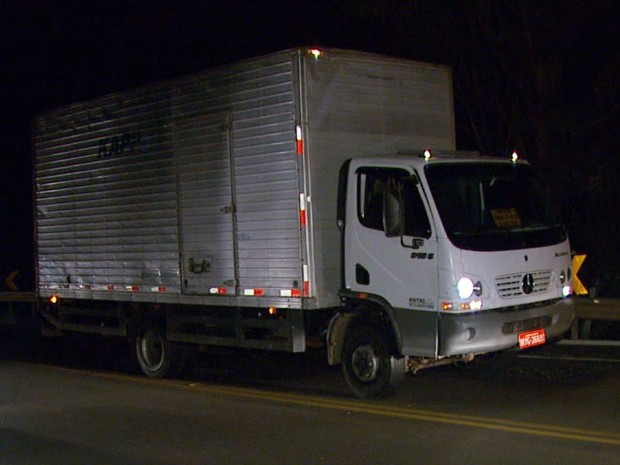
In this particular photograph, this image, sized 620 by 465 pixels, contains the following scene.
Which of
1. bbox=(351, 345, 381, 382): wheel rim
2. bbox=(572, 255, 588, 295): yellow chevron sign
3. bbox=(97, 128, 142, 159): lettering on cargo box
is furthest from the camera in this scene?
bbox=(572, 255, 588, 295): yellow chevron sign

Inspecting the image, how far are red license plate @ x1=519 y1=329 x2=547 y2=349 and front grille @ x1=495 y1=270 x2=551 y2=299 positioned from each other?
1.35 feet

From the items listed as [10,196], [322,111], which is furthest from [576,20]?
[10,196]

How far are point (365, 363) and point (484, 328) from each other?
1.49m

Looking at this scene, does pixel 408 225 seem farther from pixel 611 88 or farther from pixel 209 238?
pixel 611 88

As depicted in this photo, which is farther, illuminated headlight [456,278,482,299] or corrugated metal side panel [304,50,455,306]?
corrugated metal side panel [304,50,455,306]

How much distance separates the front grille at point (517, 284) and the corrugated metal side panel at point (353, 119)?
6.23 ft

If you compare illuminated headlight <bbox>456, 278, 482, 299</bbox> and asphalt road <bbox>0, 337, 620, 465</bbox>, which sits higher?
illuminated headlight <bbox>456, 278, 482, 299</bbox>

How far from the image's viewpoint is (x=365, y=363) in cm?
1023

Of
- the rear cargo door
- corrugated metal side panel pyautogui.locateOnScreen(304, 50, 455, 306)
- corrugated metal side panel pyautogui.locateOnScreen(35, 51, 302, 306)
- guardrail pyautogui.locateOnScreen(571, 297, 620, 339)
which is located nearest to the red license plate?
corrugated metal side panel pyautogui.locateOnScreen(304, 50, 455, 306)

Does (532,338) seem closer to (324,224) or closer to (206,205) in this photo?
(324,224)

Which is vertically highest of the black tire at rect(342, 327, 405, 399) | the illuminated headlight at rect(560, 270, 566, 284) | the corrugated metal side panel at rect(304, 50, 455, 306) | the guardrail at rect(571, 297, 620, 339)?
the corrugated metal side panel at rect(304, 50, 455, 306)

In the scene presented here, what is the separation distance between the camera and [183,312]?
12.3 metres

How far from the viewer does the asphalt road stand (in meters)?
8.03

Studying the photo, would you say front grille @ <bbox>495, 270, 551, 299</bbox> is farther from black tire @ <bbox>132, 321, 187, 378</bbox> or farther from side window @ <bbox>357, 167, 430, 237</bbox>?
black tire @ <bbox>132, 321, 187, 378</bbox>
